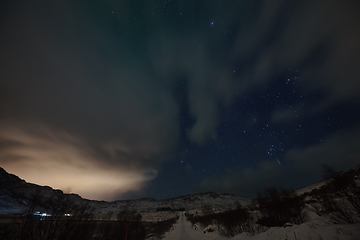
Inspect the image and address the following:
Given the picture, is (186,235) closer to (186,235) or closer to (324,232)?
(186,235)

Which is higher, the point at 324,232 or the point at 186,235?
the point at 324,232

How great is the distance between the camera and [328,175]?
25906mm

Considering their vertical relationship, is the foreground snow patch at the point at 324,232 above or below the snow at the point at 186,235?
above

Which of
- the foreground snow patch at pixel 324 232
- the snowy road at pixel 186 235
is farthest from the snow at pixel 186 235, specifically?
the foreground snow patch at pixel 324 232

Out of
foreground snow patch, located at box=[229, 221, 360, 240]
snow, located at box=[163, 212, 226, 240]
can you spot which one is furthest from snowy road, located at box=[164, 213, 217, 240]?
foreground snow patch, located at box=[229, 221, 360, 240]

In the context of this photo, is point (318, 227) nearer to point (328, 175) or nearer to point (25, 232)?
point (328, 175)

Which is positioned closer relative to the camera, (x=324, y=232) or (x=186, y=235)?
(x=324, y=232)

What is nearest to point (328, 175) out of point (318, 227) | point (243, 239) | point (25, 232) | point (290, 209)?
point (290, 209)

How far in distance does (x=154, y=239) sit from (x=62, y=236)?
33.8 metres

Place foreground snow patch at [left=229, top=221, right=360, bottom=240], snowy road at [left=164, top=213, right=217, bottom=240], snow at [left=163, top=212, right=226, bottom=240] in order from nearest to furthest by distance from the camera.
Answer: foreground snow patch at [left=229, top=221, right=360, bottom=240], snow at [left=163, top=212, right=226, bottom=240], snowy road at [left=164, top=213, right=217, bottom=240]

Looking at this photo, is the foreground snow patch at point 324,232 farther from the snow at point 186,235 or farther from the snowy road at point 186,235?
the snowy road at point 186,235

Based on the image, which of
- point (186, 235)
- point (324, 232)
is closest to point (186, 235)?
point (186, 235)

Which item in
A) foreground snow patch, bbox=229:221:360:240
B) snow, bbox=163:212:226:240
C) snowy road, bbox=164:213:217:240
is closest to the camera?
foreground snow patch, bbox=229:221:360:240

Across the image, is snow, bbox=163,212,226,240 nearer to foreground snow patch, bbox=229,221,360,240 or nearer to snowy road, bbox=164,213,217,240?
snowy road, bbox=164,213,217,240
